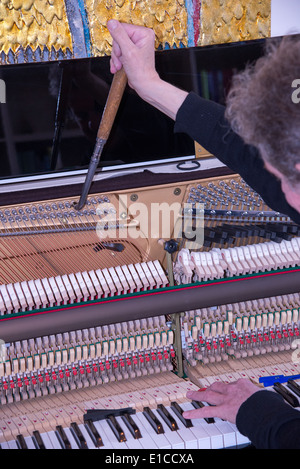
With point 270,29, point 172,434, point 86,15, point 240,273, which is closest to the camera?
point 172,434

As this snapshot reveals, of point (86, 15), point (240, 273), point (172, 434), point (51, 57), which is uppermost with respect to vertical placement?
point (86, 15)

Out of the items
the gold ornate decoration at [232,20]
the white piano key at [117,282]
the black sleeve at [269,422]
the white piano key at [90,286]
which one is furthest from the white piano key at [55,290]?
the gold ornate decoration at [232,20]

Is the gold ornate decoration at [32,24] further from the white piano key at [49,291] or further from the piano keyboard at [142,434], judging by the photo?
the piano keyboard at [142,434]

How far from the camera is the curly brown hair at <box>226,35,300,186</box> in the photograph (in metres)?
1.39

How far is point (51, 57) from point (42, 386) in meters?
1.53

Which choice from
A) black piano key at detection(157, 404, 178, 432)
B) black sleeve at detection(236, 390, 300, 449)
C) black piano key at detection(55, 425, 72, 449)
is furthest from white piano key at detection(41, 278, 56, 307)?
black sleeve at detection(236, 390, 300, 449)

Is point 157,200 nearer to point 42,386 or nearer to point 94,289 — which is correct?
point 94,289

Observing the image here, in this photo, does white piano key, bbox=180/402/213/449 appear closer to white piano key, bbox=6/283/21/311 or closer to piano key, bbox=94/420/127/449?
piano key, bbox=94/420/127/449

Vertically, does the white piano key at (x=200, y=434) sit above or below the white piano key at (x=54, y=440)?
below

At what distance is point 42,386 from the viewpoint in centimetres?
234

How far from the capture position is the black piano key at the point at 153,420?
2.13 m

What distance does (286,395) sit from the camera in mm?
2338

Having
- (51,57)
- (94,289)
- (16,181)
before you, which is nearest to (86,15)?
(51,57)

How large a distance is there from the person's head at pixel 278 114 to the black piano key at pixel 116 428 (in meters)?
1.11
